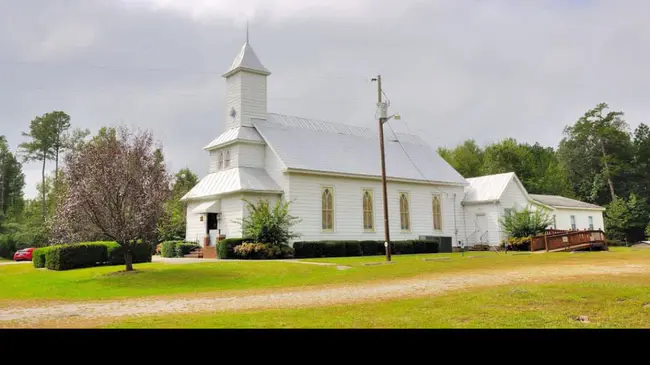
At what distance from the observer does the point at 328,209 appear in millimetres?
32375

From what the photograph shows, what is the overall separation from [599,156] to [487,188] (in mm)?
32365

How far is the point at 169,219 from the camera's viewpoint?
1984 cm

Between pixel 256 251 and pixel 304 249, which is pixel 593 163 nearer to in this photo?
pixel 304 249

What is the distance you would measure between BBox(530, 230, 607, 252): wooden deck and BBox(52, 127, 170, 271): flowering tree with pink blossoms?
24.1 metres

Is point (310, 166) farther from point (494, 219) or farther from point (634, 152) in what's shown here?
point (634, 152)

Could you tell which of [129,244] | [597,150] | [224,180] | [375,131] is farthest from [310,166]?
[597,150]

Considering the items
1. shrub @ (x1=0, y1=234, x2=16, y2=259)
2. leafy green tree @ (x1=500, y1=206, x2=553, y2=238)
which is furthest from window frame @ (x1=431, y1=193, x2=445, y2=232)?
shrub @ (x1=0, y1=234, x2=16, y2=259)

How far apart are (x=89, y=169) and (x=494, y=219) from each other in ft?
97.5

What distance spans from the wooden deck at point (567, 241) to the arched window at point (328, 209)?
12.9 meters

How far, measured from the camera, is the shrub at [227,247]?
27172 mm

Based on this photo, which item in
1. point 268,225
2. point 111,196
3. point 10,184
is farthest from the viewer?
point 10,184

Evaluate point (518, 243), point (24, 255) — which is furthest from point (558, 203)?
point (24, 255)

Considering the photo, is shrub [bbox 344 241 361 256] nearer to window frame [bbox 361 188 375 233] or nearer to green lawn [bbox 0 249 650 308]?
window frame [bbox 361 188 375 233]

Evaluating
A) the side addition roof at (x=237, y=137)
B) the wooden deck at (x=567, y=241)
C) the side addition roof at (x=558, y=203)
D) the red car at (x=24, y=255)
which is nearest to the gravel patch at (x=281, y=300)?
the wooden deck at (x=567, y=241)
